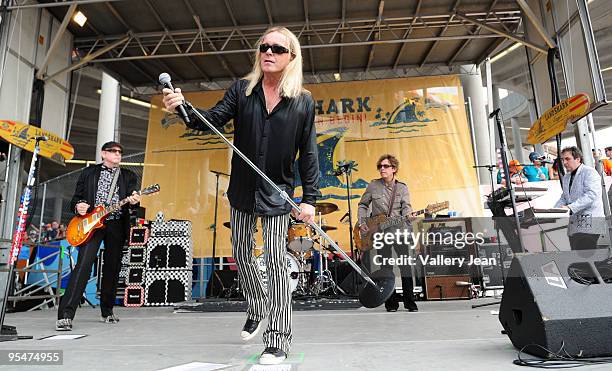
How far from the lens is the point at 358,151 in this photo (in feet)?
30.1

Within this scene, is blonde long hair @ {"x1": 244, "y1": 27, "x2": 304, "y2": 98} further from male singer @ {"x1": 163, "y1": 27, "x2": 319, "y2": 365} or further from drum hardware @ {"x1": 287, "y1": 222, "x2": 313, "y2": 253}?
drum hardware @ {"x1": 287, "y1": 222, "x2": 313, "y2": 253}

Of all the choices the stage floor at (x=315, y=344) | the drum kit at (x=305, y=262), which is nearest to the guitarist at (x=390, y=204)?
the stage floor at (x=315, y=344)

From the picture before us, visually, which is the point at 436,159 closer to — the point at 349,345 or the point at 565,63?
the point at 565,63

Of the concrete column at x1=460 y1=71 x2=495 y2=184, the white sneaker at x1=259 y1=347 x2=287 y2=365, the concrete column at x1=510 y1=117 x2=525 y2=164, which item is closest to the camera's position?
the white sneaker at x1=259 y1=347 x2=287 y2=365

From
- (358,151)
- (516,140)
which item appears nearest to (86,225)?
(358,151)

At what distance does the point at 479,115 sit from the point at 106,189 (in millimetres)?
10309

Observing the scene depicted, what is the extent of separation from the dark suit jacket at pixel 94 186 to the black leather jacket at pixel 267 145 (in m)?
2.31

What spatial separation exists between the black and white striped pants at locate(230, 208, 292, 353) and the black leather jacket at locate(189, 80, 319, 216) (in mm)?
80

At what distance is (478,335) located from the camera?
8.92 feet

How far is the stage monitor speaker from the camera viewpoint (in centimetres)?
179

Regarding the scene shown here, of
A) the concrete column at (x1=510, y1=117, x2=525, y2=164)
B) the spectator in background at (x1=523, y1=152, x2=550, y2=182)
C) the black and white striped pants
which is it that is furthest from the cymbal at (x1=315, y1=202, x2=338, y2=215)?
the concrete column at (x1=510, y1=117, x2=525, y2=164)

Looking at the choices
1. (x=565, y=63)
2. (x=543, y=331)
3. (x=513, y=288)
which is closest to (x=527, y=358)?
(x=543, y=331)

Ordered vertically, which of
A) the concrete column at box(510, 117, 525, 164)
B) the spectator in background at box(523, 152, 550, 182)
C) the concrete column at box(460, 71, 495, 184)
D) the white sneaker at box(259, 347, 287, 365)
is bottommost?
the white sneaker at box(259, 347, 287, 365)

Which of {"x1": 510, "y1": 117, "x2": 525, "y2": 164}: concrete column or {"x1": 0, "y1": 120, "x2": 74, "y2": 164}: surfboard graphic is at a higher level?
{"x1": 510, "y1": 117, "x2": 525, "y2": 164}: concrete column
